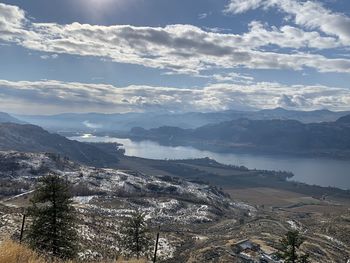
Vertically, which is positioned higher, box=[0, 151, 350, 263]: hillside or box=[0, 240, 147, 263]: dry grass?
box=[0, 240, 147, 263]: dry grass

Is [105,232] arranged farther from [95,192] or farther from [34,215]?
[95,192]

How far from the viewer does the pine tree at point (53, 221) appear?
37344 millimetres

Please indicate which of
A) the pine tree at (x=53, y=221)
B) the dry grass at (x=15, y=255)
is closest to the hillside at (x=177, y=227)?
the pine tree at (x=53, y=221)

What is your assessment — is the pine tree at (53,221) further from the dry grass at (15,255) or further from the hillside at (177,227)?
the dry grass at (15,255)

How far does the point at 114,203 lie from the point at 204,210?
1530 inches

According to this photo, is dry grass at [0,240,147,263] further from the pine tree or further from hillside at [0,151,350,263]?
the pine tree

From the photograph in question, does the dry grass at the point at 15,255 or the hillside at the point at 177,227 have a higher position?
the dry grass at the point at 15,255

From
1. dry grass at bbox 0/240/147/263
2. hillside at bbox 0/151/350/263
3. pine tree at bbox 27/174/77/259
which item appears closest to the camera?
dry grass at bbox 0/240/147/263

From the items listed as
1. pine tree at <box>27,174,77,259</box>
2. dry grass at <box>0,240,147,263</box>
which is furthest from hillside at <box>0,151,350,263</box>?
dry grass at <box>0,240,147,263</box>

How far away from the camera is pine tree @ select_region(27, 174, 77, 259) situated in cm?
3734

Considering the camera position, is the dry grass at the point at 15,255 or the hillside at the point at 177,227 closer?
the dry grass at the point at 15,255

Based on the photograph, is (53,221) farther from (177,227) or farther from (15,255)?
(177,227)

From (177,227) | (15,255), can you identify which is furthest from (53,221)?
(177,227)

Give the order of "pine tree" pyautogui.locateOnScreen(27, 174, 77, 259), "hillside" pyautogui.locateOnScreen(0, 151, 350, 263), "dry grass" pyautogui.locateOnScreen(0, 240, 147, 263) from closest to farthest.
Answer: "dry grass" pyautogui.locateOnScreen(0, 240, 147, 263) < "pine tree" pyautogui.locateOnScreen(27, 174, 77, 259) < "hillside" pyautogui.locateOnScreen(0, 151, 350, 263)
